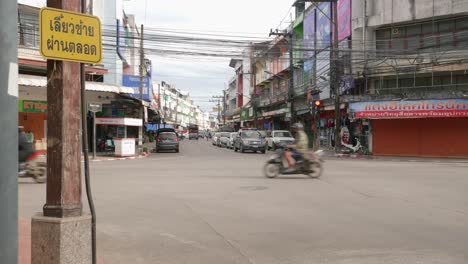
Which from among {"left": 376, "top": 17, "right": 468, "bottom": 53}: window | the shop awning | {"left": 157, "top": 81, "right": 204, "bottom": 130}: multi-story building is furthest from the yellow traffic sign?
{"left": 157, "top": 81, "right": 204, "bottom": 130}: multi-story building

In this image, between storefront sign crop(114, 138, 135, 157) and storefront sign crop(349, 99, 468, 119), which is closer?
storefront sign crop(349, 99, 468, 119)

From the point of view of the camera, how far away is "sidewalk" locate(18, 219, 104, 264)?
17.9ft

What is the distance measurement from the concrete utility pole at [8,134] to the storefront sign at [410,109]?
1105 inches

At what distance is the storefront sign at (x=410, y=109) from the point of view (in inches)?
1067

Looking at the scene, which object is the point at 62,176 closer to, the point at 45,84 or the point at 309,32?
the point at 45,84

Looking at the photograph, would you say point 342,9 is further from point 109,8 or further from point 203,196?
point 203,196

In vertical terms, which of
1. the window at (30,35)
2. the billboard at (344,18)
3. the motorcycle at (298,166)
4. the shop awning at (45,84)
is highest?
the billboard at (344,18)

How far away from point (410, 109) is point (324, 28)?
1182cm

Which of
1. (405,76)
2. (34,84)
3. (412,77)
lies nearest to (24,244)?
(34,84)

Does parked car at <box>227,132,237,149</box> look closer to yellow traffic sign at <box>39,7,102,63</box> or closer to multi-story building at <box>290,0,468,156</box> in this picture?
multi-story building at <box>290,0,468,156</box>

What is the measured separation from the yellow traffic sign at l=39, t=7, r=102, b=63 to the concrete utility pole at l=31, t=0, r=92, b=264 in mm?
98

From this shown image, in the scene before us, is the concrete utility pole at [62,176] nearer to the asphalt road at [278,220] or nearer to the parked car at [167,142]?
the asphalt road at [278,220]

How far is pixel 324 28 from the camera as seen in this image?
3712cm

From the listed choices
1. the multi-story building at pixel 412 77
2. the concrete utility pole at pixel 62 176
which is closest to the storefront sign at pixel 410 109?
the multi-story building at pixel 412 77
